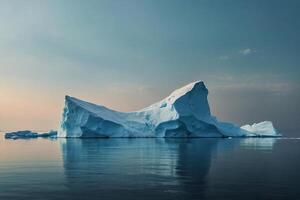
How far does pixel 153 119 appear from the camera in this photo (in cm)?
6481

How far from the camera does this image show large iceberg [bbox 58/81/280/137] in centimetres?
5800

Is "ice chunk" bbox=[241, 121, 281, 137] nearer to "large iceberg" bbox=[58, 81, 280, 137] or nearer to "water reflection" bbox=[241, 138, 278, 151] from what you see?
"large iceberg" bbox=[58, 81, 280, 137]

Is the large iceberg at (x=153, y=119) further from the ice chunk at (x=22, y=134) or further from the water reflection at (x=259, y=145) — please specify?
the ice chunk at (x=22, y=134)

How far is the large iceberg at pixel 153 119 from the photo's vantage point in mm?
58000

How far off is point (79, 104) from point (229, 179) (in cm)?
4635

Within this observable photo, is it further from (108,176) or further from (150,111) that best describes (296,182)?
(150,111)

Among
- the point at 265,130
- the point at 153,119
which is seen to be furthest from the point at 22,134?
the point at 265,130

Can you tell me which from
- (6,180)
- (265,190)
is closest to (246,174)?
(265,190)

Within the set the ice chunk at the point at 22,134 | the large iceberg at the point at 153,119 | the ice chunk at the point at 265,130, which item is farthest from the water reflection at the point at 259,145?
the ice chunk at the point at 22,134

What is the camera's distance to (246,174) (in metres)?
15.5

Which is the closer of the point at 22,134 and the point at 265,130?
the point at 265,130

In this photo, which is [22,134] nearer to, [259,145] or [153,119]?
[153,119]

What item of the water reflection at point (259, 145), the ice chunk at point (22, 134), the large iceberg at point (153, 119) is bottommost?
the water reflection at point (259, 145)

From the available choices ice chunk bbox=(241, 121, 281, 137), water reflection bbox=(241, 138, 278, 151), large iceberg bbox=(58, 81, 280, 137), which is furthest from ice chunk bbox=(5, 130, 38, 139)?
water reflection bbox=(241, 138, 278, 151)
